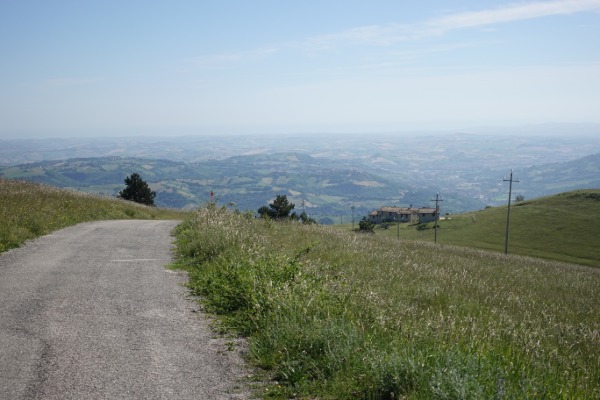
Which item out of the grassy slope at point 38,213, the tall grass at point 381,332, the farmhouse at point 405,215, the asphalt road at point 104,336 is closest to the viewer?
the tall grass at point 381,332

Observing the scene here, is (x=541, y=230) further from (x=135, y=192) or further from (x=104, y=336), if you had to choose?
(x=104, y=336)

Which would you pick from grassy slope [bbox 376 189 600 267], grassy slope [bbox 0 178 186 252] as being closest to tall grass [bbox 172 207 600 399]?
grassy slope [bbox 0 178 186 252]

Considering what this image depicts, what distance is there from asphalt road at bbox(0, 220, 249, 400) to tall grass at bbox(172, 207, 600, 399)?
594mm

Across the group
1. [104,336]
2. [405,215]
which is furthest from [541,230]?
[104,336]

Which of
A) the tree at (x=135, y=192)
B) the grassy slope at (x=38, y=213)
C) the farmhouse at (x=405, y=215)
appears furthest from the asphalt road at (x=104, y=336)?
the farmhouse at (x=405, y=215)

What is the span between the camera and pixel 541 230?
84.1m

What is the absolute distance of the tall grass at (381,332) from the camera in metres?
5.18

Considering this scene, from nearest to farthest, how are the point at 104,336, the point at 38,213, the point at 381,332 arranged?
the point at 381,332 < the point at 104,336 < the point at 38,213

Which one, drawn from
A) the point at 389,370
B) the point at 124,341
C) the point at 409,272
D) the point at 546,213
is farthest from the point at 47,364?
the point at 546,213

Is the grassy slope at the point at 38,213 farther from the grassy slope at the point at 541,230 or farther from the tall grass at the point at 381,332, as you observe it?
the grassy slope at the point at 541,230

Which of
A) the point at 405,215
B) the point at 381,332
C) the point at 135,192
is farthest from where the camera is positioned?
the point at 405,215

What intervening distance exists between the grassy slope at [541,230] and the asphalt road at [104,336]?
6448 cm

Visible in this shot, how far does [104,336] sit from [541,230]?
89044 millimetres

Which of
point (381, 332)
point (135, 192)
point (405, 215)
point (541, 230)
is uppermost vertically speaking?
point (381, 332)
